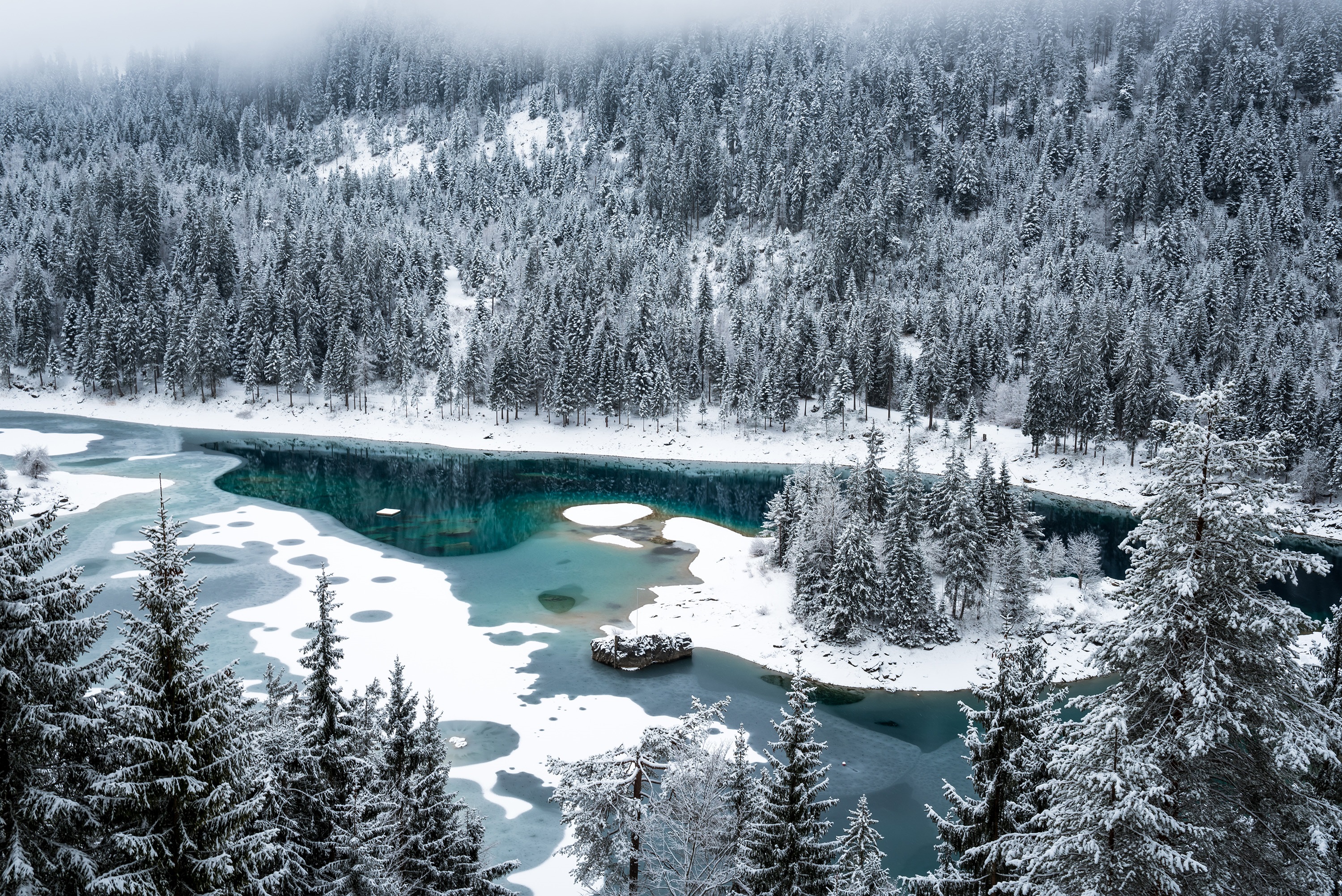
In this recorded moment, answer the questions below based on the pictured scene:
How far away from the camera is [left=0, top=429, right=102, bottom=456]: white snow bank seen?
9525cm

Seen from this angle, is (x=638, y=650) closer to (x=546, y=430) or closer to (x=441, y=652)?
(x=441, y=652)

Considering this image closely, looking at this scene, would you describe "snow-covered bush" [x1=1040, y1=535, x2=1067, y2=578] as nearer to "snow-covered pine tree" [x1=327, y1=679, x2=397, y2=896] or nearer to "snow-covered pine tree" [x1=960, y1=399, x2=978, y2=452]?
"snow-covered pine tree" [x1=960, y1=399, x2=978, y2=452]

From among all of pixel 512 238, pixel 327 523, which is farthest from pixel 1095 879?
pixel 512 238

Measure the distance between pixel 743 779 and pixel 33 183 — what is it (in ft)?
829

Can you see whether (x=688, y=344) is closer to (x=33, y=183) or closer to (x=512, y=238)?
(x=512, y=238)

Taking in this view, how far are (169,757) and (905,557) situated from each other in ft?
155

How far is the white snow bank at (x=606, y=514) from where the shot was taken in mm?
80375

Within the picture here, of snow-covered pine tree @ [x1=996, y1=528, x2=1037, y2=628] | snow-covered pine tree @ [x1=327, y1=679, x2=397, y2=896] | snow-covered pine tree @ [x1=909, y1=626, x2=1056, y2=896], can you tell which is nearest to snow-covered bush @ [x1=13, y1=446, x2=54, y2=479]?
snow-covered pine tree @ [x1=327, y1=679, x2=397, y2=896]

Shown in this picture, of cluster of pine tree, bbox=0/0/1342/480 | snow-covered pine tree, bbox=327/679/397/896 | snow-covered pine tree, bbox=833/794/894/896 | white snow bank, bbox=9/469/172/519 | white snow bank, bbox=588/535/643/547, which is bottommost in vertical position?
white snow bank, bbox=588/535/643/547

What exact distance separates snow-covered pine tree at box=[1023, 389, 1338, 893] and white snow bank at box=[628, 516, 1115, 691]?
3425 centimetres

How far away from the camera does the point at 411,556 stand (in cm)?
6831

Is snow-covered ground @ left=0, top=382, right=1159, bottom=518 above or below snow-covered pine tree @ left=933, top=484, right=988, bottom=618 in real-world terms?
above

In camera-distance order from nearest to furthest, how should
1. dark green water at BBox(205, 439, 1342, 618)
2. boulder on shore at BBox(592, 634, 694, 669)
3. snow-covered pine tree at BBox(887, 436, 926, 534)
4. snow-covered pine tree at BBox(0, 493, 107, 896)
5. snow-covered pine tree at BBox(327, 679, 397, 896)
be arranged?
snow-covered pine tree at BBox(0, 493, 107, 896) < snow-covered pine tree at BBox(327, 679, 397, 896) < boulder on shore at BBox(592, 634, 694, 669) < snow-covered pine tree at BBox(887, 436, 926, 534) < dark green water at BBox(205, 439, 1342, 618)

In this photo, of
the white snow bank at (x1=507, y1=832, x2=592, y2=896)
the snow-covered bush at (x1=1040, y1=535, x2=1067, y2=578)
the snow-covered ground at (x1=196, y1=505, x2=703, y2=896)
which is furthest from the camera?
the snow-covered bush at (x1=1040, y1=535, x2=1067, y2=578)
